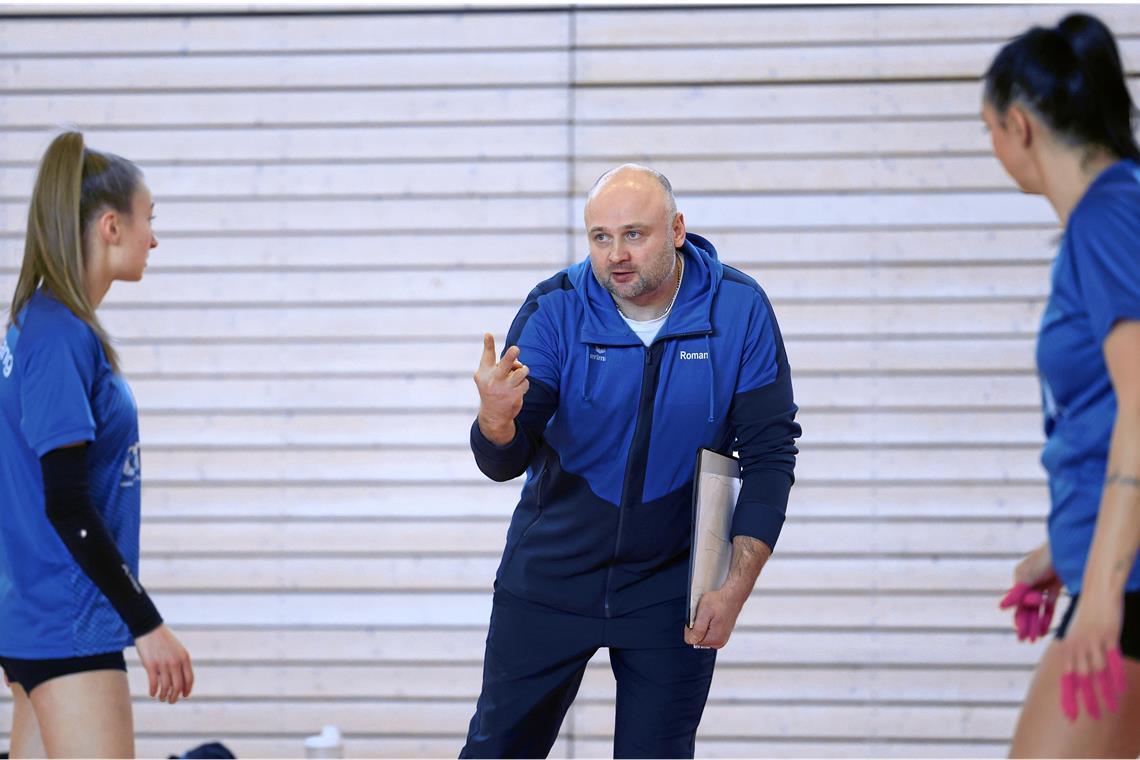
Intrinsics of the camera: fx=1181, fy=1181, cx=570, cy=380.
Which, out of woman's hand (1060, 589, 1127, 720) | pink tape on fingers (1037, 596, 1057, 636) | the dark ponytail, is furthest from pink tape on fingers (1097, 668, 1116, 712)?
the dark ponytail

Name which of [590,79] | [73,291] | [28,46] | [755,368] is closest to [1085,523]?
[755,368]

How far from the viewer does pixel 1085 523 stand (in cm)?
195

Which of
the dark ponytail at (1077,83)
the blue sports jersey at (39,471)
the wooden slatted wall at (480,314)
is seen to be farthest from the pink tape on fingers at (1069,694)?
the wooden slatted wall at (480,314)

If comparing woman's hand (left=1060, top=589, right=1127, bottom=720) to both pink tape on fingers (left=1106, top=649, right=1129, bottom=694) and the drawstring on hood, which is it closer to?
pink tape on fingers (left=1106, top=649, right=1129, bottom=694)

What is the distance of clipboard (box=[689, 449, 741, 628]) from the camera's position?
9.21 feet

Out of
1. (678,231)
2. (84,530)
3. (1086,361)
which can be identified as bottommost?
(84,530)

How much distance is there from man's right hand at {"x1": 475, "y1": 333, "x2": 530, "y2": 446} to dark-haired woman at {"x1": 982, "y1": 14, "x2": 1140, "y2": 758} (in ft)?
3.72

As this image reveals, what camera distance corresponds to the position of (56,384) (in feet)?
7.97

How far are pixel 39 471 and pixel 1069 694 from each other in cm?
204

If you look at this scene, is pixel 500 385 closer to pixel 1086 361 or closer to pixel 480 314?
pixel 1086 361

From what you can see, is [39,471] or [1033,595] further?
[39,471]

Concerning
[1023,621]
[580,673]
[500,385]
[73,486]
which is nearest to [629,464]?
[500,385]

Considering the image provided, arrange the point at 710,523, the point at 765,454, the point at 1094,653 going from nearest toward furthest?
the point at 1094,653 < the point at 710,523 < the point at 765,454

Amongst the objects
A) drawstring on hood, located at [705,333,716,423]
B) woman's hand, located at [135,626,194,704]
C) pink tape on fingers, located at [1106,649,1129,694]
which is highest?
drawstring on hood, located at [705,333,716,423]
